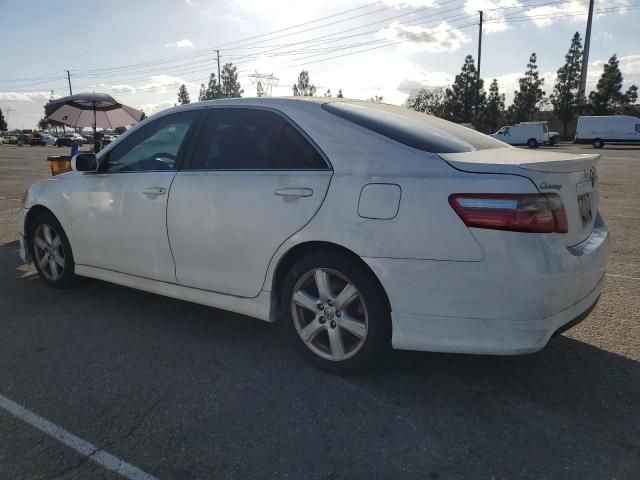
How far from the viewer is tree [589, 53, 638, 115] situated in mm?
59781

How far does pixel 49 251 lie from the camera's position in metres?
4.65

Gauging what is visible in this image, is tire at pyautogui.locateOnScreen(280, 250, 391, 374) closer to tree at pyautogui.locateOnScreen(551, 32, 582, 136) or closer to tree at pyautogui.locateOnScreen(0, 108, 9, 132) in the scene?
tree at pyautogui.locateOnScreen(551, 32, 582, 136)

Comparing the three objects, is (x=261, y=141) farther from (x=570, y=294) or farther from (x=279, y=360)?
(x=570, y=294)

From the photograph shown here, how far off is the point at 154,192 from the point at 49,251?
5.42 ft

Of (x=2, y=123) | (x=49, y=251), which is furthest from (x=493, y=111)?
(x=2, y=123)

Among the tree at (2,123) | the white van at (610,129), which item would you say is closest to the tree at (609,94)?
the white van at (610,129)

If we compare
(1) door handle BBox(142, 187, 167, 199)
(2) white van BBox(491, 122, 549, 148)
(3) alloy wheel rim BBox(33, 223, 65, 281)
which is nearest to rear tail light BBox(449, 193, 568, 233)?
(1) door handle BBox(142, 187, 167, 199)

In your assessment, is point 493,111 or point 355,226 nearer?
point 355,226

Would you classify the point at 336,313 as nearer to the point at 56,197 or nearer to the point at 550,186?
the point at 550,186

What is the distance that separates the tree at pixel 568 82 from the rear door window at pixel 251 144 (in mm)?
65866

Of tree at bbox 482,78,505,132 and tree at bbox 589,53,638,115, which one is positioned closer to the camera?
tree at bbox 589,53,638,115

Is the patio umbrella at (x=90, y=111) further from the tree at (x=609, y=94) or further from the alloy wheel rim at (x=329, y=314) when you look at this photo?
the tree at (x=609, y=94)

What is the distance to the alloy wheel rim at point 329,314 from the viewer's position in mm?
2879

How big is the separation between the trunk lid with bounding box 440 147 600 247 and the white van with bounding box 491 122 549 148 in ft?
133
